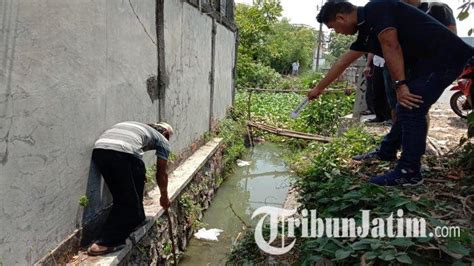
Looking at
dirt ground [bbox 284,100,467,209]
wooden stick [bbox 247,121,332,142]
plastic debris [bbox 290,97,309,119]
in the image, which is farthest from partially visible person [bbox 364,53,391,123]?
plastic debris [bbox 290,97,309,119]

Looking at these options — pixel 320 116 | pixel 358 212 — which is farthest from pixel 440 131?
pixel 320 116

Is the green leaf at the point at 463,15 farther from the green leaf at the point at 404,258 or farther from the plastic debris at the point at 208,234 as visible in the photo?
the plastic debris at the point at 208,234

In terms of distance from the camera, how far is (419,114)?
2666 mm

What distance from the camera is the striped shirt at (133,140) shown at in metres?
3.19

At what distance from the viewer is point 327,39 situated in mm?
46844

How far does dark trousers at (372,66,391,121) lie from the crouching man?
3366 mm

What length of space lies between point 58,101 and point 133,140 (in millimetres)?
802

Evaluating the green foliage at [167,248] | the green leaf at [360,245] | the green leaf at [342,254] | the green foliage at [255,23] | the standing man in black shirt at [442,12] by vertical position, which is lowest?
the green foliage at [167,248]

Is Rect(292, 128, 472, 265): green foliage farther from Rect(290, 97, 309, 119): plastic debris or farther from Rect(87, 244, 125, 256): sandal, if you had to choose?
Rect(87, 244, 125, 256): sandal

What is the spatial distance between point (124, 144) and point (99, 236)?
82 cm

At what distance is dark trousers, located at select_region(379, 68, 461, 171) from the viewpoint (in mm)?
2646

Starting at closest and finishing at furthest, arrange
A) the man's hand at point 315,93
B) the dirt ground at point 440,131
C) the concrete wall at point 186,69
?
the man's hand at point 315,93 < the dirt ground at point 440,131 < the concrete wall at point 186,69

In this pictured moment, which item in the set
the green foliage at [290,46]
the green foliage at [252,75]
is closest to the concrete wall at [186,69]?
the green foliage at [252,75]

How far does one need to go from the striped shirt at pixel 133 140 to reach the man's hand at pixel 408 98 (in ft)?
7.04
